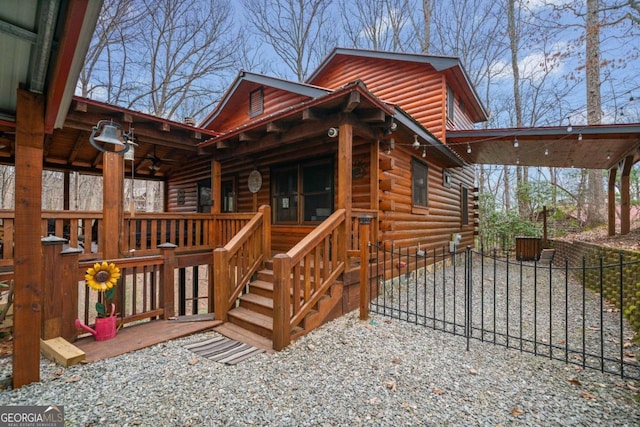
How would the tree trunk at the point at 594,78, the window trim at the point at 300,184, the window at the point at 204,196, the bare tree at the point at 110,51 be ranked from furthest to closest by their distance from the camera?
the bare tree at the point at 110,51 → the window at the point at 204,196 → the tree trunk at the point at 594,78 → the window trim at the point at 300,184

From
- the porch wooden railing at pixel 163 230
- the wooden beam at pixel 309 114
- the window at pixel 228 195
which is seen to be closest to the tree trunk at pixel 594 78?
the wooden beam at pixel 309 114

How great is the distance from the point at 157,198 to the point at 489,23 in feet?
86.0

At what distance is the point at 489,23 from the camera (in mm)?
16109

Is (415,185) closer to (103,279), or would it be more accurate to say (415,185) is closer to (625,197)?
(625,197)

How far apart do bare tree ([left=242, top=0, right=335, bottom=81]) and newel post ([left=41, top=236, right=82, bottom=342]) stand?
1503cm

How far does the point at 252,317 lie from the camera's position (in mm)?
4469

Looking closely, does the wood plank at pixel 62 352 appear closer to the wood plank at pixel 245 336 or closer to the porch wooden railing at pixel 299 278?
the wood plank at pixel 245 336

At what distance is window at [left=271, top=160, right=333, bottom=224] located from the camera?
647cm

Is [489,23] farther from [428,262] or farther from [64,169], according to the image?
[64,169]

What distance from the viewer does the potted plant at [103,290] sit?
12.7 ft

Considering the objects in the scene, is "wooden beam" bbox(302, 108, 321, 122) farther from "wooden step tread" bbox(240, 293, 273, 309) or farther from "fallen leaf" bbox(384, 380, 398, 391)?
"fallen leaf" bbox(384, 380, 398, 391)

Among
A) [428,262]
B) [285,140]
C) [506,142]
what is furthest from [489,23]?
[285,140]

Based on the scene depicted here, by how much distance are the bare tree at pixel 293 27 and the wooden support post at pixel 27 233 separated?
15134 millimetres

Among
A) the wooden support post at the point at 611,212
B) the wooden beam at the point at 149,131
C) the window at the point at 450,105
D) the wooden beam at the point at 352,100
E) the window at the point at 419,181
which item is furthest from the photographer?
the window at the point at 450,105
